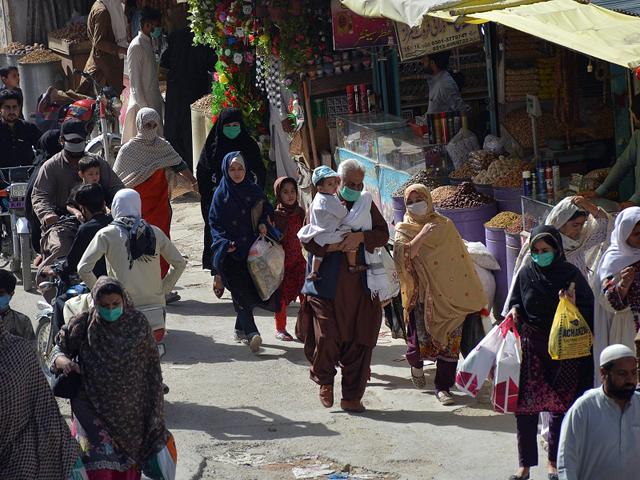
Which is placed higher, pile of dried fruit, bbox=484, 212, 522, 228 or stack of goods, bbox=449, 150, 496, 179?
stack of goods, bbox=449, 150, 496, 179

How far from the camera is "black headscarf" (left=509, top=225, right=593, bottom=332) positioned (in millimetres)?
5414

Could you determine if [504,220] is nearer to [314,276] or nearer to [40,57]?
[314,276]

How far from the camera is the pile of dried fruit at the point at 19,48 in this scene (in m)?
18.3

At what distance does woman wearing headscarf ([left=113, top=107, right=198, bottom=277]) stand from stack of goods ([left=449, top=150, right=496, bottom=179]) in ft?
7.75

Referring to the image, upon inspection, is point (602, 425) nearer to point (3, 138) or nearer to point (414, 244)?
point (414, 244)

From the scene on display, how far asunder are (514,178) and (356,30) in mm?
2694

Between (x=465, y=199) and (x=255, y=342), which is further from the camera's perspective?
(x=465, y=199)

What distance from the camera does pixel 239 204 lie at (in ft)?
26.3

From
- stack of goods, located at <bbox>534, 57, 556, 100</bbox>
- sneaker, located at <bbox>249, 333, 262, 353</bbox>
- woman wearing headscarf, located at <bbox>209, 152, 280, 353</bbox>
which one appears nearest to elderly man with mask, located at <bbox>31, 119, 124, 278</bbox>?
woman wearing headscarf, located at <bbox>209, 152, 280, 353</bbox>

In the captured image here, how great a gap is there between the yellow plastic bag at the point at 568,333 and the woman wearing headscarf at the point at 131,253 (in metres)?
2.58

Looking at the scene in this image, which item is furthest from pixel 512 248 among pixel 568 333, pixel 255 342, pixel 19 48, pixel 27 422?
pixel 19 48

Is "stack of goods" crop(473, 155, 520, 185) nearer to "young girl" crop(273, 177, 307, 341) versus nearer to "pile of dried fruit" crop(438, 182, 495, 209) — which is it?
"pile of dried fruit" crop(438, 182, 495, 209)

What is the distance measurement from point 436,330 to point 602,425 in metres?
2.71

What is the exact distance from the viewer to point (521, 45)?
9750 millimetres
